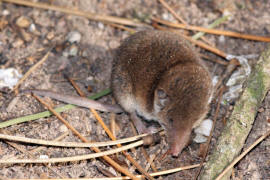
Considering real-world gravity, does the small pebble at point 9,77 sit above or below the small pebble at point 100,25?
below

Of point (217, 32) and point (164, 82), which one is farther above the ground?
point (217, 32)

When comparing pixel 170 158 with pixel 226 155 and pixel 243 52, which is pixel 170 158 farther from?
pixel 243 52

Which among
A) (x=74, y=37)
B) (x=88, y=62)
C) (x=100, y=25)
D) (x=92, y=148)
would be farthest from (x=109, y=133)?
(x=100, y=25)

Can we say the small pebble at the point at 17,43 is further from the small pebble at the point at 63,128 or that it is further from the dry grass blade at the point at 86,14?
the small pebble at the point at 63,128

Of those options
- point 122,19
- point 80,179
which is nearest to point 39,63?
point 122,19

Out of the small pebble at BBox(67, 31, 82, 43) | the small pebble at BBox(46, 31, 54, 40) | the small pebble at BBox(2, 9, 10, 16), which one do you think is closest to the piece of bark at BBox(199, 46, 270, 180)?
the small pebble at BBox(67, 31, 82, 43)

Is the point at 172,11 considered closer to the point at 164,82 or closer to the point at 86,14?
the point at 86,14

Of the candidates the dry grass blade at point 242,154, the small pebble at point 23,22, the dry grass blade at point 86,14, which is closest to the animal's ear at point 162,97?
the dry grass blade at point 242,154
